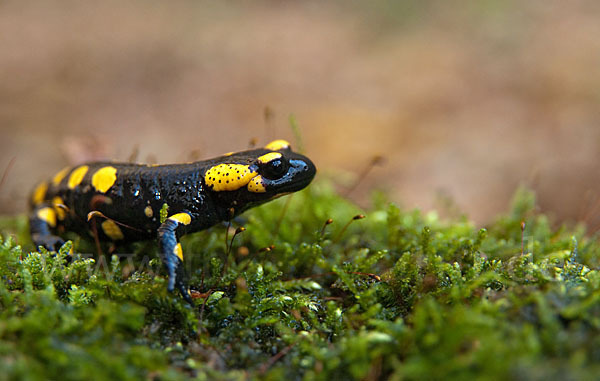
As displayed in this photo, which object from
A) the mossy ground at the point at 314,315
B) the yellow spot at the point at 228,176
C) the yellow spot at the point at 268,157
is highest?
the yellow spot at the point at 268,157

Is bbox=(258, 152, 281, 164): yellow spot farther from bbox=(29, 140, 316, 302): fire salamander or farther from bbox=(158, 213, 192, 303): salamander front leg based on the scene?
bbox=(158, 213, 192, 303): salamander front leg

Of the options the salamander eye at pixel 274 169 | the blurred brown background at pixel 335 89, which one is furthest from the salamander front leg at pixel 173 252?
the blurred brown background at pixel 335 89

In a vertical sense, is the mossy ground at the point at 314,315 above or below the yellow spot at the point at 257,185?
below

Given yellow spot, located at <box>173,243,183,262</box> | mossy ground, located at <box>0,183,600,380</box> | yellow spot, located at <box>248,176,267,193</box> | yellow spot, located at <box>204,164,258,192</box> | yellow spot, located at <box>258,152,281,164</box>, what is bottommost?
mossy ground, located at <box>0,183,600,380</box>

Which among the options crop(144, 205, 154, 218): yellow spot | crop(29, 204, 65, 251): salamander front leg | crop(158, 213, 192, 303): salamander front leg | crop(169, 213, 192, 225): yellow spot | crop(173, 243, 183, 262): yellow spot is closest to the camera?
crop(158, 213, 192, 303): salamander front leg

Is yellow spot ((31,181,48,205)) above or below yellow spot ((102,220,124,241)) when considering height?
above

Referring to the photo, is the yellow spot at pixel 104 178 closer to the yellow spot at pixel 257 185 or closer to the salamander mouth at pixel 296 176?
the yellow spot at pixel 257 185

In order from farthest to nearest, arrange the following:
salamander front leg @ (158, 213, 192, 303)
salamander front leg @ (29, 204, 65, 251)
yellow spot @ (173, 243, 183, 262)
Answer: salamander front leg @ (29, 204, 65, 251) → yellow spot @ (173, 243, 183, 262) → salamander front leg @ (158, 213, 192, 303)

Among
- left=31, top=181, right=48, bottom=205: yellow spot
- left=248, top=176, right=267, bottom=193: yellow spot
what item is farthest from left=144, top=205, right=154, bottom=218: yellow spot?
left=31, top=181, right=48, bottom=205: yellow spot

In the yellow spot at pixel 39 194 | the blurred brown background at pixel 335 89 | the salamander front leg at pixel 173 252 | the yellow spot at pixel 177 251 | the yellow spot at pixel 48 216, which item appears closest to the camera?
the salamander front leg at pixel 173 252
